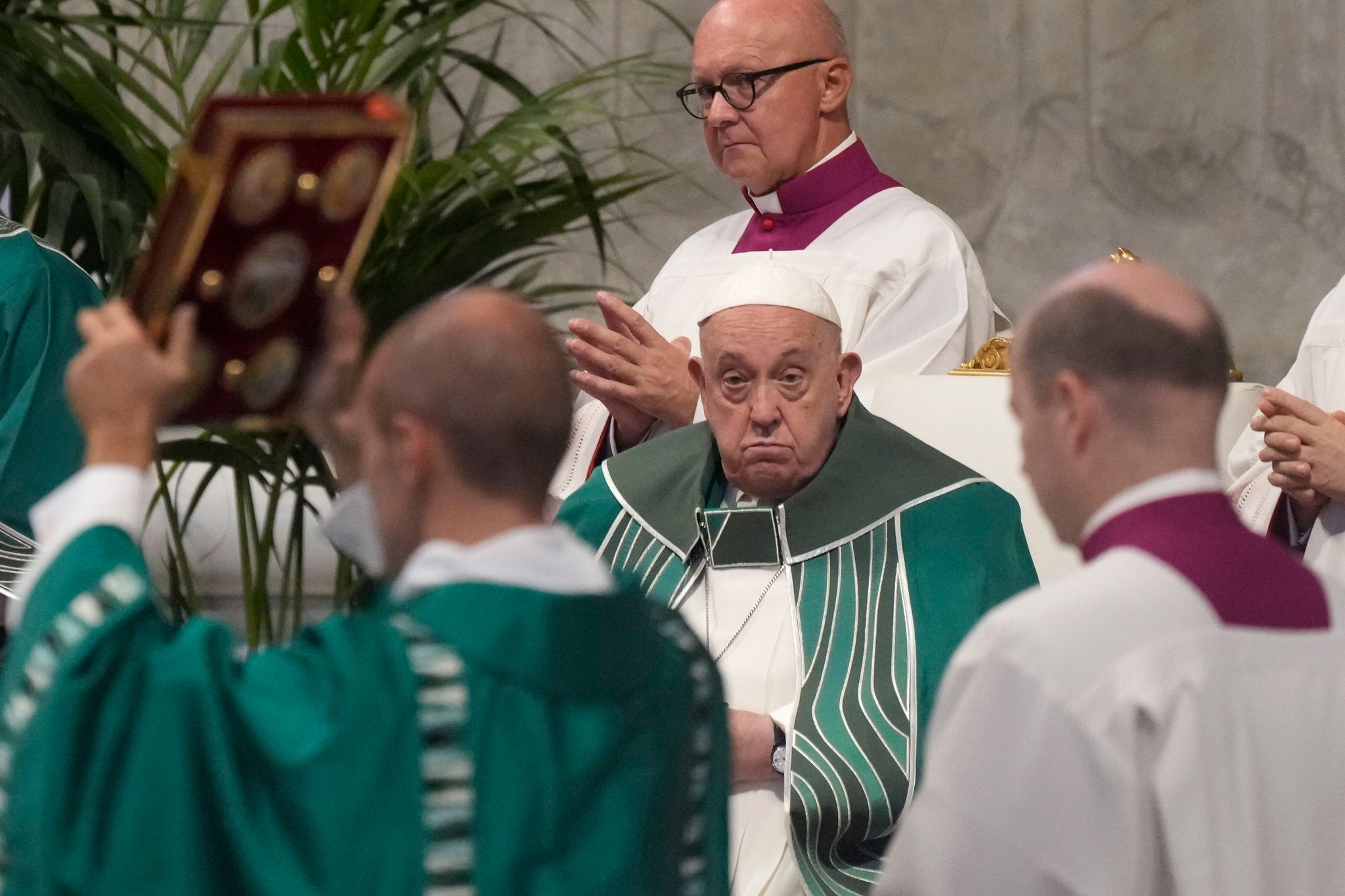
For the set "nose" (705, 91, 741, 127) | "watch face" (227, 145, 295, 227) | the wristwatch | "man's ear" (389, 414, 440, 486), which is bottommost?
the wristwatch

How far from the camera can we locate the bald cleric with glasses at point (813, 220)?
15.7 feet

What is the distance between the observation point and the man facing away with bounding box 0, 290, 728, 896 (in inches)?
77.7

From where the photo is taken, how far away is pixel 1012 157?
6.88 metres

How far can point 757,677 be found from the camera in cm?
388

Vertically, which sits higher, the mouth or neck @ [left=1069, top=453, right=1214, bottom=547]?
neck @ [left=1069, top=453, right=1214, bottom=547]

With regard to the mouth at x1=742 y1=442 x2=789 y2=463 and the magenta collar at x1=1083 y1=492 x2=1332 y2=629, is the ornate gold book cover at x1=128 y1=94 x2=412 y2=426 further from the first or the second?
the mouth at x1=742 y1=442 x2=789 y2=463

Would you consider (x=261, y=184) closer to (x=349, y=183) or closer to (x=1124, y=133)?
(x=349, y=183)

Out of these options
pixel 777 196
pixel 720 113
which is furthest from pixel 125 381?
pixel 777 196

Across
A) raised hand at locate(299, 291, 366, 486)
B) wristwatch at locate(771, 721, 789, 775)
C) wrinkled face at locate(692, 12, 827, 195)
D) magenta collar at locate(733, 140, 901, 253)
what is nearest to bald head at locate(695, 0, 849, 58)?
wrinkled face at locate(692, 12, 827, 195)

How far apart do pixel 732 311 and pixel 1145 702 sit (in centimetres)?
214

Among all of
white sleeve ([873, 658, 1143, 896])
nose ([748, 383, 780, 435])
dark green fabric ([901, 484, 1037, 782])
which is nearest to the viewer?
white sleeve ([873, 658, 1143, 896])

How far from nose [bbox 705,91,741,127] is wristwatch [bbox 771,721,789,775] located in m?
1.73

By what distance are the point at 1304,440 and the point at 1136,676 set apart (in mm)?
1936

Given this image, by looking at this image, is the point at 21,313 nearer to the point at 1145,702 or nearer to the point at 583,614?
the point at 583,614
